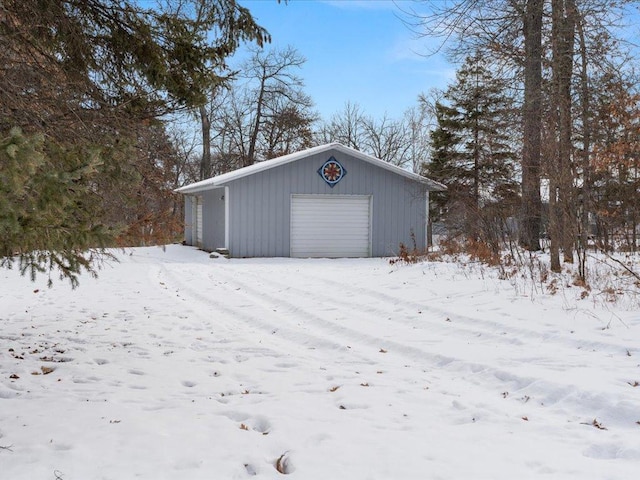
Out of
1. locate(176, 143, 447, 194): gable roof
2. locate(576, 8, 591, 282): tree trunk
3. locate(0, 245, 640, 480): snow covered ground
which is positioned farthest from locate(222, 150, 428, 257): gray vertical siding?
locate(0, 245, 640, 480): snow covered ground

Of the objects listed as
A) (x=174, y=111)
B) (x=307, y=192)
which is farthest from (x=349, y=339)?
(x=307, y=192)

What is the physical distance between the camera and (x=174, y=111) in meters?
5.21

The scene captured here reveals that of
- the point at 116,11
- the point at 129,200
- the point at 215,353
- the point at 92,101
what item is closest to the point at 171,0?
the point at 116,11

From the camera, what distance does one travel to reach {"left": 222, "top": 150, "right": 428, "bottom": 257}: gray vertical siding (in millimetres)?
16500

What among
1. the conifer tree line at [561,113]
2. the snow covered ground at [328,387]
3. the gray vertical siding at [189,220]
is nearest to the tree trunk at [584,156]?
the conifer tree line at [561,113]

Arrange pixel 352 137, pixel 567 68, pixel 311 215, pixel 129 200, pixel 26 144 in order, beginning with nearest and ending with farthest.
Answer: pixel 26 144 → pixel 129 200 → pixel 567 68 → pixel 311 215 → pixel 352 137

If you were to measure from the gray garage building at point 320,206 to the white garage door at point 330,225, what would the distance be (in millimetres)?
→ 29

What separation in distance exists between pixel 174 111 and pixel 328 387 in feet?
10.0

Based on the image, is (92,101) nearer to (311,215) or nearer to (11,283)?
(11,283)

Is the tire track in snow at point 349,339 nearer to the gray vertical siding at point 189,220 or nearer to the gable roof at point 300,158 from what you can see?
the gable roof at point 300,158

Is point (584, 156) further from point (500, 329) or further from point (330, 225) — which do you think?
point (330, 225)

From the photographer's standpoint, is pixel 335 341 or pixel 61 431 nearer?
pixel 61 431

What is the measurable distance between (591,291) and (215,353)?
5134 millimetres

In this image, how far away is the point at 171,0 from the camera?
555 cm
